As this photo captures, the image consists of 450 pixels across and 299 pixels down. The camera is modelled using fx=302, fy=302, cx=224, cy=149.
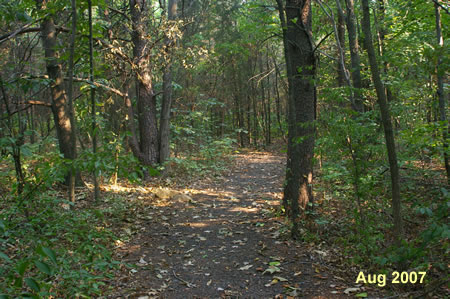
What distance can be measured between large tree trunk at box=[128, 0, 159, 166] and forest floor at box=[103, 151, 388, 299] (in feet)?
7.79

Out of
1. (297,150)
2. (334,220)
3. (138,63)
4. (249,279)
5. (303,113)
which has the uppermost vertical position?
(138,63)

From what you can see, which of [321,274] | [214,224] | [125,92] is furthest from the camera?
[125,92]

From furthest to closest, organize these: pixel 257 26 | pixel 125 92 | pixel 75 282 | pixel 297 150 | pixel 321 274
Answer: pixel 257 26 → pixel 125 92 → pixel 297 150 → pixel 321 274 → pixel 75 282

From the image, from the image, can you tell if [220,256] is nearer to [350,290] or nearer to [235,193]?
[350,290]

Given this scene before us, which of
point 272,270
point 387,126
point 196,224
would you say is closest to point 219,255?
point 272,270

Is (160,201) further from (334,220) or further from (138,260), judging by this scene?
(334,220)

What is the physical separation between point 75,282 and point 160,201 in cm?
475

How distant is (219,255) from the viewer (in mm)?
5012

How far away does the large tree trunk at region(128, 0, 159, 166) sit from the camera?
9648mm

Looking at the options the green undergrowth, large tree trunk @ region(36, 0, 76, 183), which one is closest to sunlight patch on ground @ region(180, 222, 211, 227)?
the green undergrowth

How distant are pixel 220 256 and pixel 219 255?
4 centimetres

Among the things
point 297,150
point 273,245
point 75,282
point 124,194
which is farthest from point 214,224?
point 75,282

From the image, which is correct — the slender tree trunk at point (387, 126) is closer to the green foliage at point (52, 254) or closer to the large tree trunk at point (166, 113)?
the green foliage at point (52, 254)

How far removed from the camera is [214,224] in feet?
21.4
